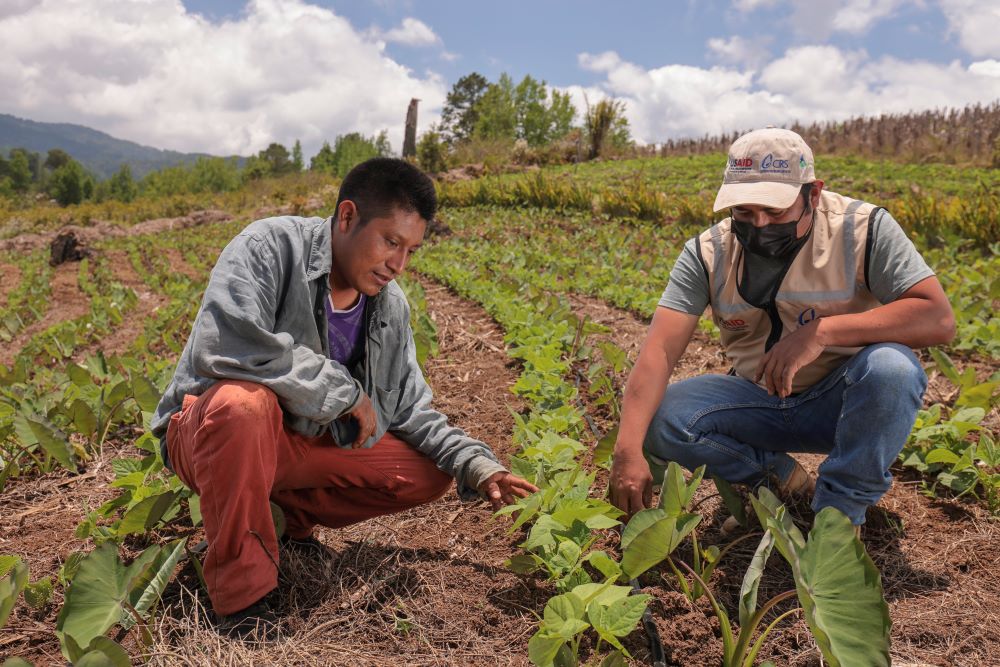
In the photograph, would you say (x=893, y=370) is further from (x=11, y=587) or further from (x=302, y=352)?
(x=11, y=587)

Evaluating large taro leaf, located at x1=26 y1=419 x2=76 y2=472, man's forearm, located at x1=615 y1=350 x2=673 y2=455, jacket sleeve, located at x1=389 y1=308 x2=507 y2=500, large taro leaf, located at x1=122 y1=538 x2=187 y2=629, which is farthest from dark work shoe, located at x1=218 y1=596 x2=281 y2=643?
large taro leaf, located at x1=26 y1=419 x2=76 y2=472

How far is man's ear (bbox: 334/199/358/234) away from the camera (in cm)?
196

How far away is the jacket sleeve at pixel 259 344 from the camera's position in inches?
67.3

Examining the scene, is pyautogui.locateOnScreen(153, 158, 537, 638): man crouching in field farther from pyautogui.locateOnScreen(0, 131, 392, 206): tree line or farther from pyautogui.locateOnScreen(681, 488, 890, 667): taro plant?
pyautogui.locateOnScreen(0, 131, 392, 206): tree line

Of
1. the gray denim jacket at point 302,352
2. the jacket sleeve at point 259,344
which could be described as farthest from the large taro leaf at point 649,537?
the jacket sleeve at point 259,344

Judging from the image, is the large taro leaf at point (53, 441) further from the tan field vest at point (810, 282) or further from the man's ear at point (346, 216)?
the tan field vest at point (810, 282)

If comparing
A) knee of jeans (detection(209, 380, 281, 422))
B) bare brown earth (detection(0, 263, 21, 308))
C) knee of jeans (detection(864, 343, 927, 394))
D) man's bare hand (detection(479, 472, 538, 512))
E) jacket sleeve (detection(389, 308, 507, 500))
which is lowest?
bare brown earth (detection(0, 263, 21, 308))

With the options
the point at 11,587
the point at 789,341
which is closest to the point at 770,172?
the point at 789,341

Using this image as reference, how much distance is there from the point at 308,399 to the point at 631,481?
908mm

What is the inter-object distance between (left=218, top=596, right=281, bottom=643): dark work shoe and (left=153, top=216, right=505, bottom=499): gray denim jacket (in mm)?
471

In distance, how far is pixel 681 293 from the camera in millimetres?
2207

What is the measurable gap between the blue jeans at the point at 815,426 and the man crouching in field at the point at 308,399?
0.62m

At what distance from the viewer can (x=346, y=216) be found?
77.8 inches

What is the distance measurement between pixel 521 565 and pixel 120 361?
279 cm
